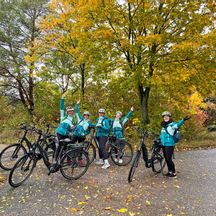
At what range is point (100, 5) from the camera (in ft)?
27.7

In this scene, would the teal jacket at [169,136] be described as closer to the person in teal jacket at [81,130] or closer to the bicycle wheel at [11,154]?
the person in teal jacket at [81,130]

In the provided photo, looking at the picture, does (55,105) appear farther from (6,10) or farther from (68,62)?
(6,10)

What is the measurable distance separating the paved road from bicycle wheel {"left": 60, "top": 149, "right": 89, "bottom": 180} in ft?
0.53

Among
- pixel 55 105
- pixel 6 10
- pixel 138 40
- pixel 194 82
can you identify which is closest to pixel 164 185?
pixel 138 40

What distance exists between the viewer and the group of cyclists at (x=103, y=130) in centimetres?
534

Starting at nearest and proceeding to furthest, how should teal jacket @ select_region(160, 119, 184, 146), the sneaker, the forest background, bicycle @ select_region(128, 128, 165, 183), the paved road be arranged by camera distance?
the paved road, teal jacket @ select_region(160, 119, 184, 146), bicycle @ select_region(128, 128, 165, 183), the sneaker, the forest background

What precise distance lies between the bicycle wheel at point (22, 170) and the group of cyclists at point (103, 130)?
105cm

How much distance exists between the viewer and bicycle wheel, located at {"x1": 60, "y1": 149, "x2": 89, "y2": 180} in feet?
16.5

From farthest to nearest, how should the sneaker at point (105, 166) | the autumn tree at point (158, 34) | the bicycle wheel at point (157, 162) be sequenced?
the autumn tree at point (158, 34) → the sneaker at point (105, 166) → the bicycle wheel at point (157, 162)

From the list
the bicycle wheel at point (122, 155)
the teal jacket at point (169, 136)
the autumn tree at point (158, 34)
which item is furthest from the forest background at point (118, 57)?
the teal jacket at point (169, 136)

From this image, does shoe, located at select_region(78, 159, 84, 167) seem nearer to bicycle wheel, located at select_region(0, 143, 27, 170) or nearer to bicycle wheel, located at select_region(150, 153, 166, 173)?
bicycle wheel, located at select_region(0, 143, 27, 170)

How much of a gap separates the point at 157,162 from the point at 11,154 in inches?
141

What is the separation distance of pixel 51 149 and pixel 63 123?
2.87 feet

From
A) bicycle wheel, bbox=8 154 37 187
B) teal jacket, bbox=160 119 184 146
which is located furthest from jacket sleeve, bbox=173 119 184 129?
bicycle wheel, bbox=8 154 37 187
